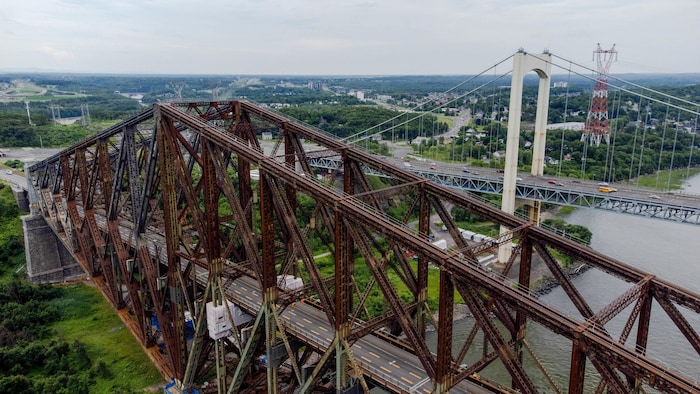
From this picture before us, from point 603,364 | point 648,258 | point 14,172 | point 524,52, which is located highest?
point 524,52

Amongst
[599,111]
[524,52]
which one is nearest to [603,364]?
[524,52]

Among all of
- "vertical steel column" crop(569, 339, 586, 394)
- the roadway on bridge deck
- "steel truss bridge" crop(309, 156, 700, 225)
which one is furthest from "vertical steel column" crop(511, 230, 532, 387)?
"steel truss bridge" crop(309, 156, 700, 225)

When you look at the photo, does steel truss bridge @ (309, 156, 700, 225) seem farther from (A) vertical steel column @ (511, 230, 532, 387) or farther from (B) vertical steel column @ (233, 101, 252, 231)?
(A) vertical steel column @ (511, 230, 532, 387)

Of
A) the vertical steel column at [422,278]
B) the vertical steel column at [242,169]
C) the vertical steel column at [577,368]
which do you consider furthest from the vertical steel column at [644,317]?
the vertical steel column at [242,169]

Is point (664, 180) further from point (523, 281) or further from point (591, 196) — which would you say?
point (523, 281)

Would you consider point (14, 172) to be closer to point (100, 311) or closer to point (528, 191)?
point (100, 311)

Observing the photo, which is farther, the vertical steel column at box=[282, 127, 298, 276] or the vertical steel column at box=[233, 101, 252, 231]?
the vertical steel column at box=[233, 101, 252, 231]

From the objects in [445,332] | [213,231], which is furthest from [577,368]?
[213,231]
